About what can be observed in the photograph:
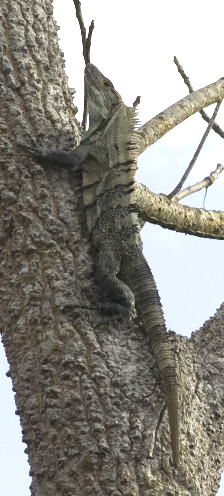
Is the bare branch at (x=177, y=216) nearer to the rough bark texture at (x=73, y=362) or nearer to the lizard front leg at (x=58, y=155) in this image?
the lizard front leg at (x=58, y=155)

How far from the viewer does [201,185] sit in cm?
522

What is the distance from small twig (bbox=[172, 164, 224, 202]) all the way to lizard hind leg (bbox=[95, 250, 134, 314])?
34.4 inches

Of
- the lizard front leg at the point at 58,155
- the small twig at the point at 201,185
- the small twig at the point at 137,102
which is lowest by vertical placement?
the lizard front leg at the point at 58,155

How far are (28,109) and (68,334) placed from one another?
1.18m

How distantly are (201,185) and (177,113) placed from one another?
0.67 meters

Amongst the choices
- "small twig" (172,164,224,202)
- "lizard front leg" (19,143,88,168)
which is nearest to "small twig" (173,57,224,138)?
"small twig" (172,164,224,202)

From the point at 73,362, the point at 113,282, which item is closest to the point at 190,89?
the point at 113,282

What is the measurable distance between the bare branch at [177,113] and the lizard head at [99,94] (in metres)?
0.59

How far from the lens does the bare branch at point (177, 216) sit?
4.38 meters

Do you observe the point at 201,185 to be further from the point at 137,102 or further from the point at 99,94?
the point at 99,94

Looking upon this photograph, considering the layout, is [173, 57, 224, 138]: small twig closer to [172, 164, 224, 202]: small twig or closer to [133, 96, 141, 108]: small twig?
[172, 164, 224, 202]: small twig

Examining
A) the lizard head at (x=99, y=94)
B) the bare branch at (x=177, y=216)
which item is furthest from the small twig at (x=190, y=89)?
the bare branch at (x=177, y=216)

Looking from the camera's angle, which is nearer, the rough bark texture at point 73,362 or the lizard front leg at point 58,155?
the rough bark texture at point 73,362

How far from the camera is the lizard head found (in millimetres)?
5324
